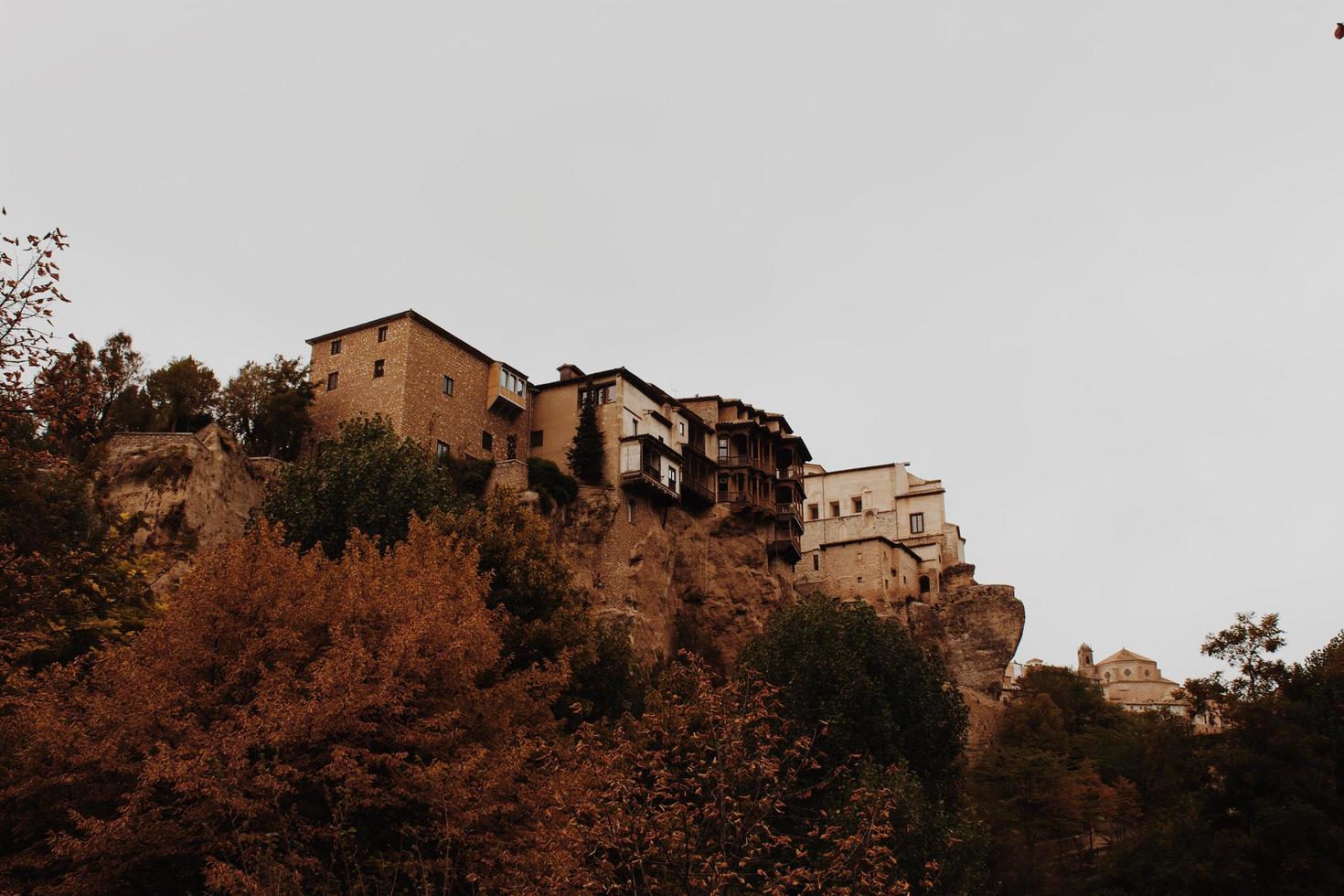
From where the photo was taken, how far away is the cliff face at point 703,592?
51.9 m

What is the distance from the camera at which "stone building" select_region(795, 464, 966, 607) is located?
237 ft

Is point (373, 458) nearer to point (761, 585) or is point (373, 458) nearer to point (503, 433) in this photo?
point (503, 433)

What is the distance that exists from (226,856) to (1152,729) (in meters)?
31.9

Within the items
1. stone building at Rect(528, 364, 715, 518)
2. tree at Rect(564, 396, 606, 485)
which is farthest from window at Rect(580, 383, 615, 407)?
tree at Rect(564, 396, 606, 485)

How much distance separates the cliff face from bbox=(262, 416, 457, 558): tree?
11906 mm

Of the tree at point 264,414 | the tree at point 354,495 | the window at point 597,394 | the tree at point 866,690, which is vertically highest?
the window at point 597,394

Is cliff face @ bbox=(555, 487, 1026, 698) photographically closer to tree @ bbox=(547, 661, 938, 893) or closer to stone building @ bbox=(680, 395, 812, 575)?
stone building @ bbox=(680, 395, 812, 575)

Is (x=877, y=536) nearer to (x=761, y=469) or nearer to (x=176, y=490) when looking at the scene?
(x=761, y=469)

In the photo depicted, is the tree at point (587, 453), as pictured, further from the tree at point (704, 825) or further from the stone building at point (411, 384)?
the tree at point (704, 825)

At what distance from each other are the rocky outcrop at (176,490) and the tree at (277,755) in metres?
15.6

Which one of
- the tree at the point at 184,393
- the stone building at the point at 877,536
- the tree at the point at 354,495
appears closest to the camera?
the tree at the point at 354,495

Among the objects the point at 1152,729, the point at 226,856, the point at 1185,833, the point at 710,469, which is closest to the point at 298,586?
the point at 226,856

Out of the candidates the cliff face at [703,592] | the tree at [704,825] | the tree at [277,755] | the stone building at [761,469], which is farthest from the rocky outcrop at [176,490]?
the stone building at [761,469]

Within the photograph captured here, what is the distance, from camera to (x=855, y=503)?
259 feet
